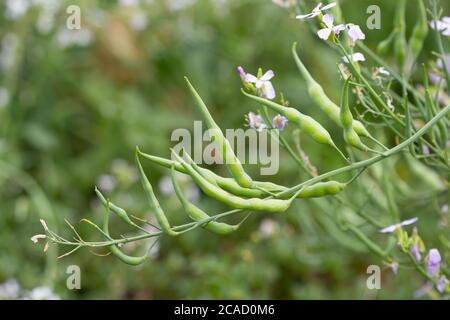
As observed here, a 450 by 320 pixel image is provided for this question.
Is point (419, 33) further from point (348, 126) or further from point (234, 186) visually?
point (234, 186)

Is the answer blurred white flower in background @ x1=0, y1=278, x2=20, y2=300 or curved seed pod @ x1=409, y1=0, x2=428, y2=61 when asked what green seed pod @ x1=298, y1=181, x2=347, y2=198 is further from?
blurred white flower in background @ x1=0, y1=278, x2=20, y2=300

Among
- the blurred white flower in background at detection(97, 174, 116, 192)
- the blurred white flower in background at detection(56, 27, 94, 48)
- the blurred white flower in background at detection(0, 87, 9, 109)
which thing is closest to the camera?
the blurred white flower in background at detection(97, 174, 116, 192)

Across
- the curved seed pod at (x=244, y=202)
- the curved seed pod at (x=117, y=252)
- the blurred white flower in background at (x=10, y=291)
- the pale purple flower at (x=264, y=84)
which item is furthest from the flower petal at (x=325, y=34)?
the blurred white flower in background at (x=10, y=291)

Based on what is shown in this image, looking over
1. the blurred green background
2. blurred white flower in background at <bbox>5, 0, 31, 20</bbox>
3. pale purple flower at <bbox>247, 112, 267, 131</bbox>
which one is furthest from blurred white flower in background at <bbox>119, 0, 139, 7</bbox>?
pale purple flower at <bbox>247, 112, 267, 131</bbox>

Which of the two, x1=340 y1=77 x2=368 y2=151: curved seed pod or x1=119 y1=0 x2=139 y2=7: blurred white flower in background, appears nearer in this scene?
x1=340 y1=77 x2=368 y2=151: curved seed pod
